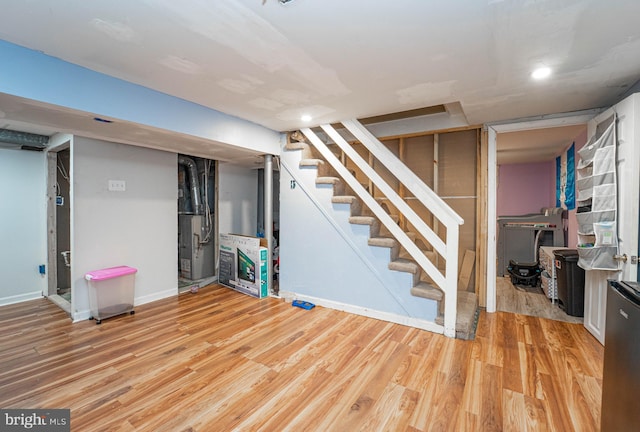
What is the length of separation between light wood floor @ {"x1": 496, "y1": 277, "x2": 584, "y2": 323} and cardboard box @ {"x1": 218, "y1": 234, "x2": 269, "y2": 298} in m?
3.22

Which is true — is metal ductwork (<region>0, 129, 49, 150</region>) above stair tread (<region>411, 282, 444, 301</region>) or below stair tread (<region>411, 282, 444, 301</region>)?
above

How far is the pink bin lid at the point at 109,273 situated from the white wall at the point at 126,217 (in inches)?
5.5

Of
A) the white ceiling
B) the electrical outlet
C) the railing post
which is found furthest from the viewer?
the electrical outlet

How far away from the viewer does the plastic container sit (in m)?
3.22

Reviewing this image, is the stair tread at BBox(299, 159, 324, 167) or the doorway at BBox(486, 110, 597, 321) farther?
the stair tread at BBox(299, 159, 324, 167)

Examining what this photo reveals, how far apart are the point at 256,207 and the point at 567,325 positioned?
516 centimetres

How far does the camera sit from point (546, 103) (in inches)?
111

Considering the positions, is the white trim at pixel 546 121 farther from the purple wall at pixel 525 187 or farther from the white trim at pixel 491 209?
the purple wall at pixel 525 187

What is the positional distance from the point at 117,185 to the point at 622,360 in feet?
15.5

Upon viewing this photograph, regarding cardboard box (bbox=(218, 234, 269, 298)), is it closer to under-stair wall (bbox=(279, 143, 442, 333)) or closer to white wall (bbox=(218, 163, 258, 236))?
under-stair wall (bbox=(279, 143, 442, 333))

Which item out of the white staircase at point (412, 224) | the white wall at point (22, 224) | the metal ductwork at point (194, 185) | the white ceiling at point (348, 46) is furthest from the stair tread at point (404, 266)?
the white wall at point (22, 224)

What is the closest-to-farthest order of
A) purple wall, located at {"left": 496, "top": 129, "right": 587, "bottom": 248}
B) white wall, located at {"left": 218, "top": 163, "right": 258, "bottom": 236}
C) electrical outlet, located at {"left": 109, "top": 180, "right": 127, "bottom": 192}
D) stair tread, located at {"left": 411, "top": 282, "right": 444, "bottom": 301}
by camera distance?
stair tread, located at {"left": 411, "top": 282, "right": 444, "bottom": 301} < electrical outlet, located at {"left": 109, "top": 180, "right": 127, "bottom": 192} < white wall, located at {"left": 218, "top": 163, "right": 258, "bottom": 236} < purple wall, located at {"left": 496, "top": 129, "right": 587, "bottom": 248}

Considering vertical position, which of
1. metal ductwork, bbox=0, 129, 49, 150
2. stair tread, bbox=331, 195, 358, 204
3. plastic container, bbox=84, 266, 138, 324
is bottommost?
plastic container, bbox=84, 266, 138, 324

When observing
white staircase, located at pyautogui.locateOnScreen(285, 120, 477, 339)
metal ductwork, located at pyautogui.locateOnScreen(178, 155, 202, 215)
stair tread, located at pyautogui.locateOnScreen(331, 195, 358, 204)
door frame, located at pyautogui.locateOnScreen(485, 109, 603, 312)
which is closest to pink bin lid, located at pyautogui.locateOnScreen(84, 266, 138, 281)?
metal ductwork, located at pyautogui.locateOnScreen(178, 155, 202, 215)
